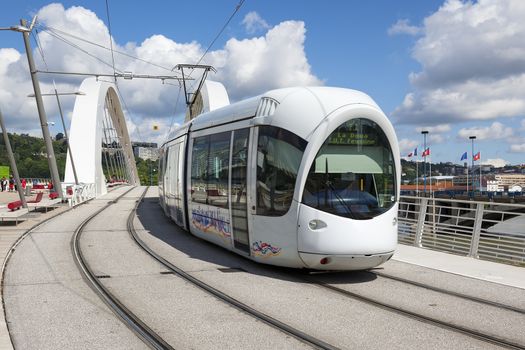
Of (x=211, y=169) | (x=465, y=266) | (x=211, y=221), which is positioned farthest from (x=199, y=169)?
(x=465, y=266)

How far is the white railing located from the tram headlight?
2278 cm

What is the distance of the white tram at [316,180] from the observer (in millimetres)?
8422

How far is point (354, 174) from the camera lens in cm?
873

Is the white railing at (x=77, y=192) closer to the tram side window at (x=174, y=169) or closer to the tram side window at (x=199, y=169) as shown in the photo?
the tram side window at (x=174, y=169)

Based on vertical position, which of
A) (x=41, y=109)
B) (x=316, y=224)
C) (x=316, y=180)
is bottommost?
(x=316, y=224)

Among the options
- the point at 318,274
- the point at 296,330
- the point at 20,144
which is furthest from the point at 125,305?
the point at 20,144

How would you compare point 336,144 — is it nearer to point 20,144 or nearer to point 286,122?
point 286,122

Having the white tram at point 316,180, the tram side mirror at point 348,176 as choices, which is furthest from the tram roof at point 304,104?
the tram side mirror at point 348,176

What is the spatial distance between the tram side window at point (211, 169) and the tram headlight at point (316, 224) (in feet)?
8.54

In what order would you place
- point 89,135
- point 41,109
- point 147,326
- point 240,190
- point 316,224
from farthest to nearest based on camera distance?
point 89,135, point 41,109, point 240,190, point 316,224, point 147,326

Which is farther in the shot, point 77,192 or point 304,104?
point 77,192

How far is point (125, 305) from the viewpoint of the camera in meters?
7.18

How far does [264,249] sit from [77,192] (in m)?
25.7

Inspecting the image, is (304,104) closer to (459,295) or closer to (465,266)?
(459,295)
